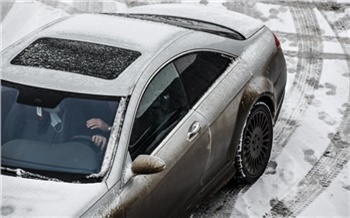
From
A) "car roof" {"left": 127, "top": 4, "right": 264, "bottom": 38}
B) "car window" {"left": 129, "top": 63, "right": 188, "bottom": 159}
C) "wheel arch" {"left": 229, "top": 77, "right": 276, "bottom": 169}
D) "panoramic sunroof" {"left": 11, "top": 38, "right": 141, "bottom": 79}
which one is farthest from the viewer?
"car roof" {"left": 127, "top": 4, "right": 264, "bottom": 38}

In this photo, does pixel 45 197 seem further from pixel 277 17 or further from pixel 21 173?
pixel 277 17

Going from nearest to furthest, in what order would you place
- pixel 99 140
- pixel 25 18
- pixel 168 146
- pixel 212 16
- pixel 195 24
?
pixel 99 140, pixel 168 146, pixel 195 24, pixel 212 16, pixel 25 18

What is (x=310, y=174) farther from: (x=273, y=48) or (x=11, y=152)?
(x=11, y=152)

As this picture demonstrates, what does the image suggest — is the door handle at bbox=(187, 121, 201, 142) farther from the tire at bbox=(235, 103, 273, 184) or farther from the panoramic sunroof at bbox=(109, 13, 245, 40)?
the panoramic sunroof at bbox=(109, 13, 245, 40)

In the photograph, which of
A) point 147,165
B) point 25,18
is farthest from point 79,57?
point 25,18

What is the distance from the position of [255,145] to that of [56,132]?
6.65 feet

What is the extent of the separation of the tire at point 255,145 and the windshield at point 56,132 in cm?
153

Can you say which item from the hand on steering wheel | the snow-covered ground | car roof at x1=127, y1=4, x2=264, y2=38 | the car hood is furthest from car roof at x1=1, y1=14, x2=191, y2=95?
the snow-covered ground

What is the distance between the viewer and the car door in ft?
14.6

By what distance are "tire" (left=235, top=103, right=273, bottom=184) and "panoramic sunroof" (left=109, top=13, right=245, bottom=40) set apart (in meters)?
0.69

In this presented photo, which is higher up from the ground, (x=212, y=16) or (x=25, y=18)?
(x=212, y=16)

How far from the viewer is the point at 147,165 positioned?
426 centimetres

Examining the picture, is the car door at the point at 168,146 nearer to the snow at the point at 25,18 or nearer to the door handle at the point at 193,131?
the door handle at the point at 193,131

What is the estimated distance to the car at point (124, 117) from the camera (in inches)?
168
